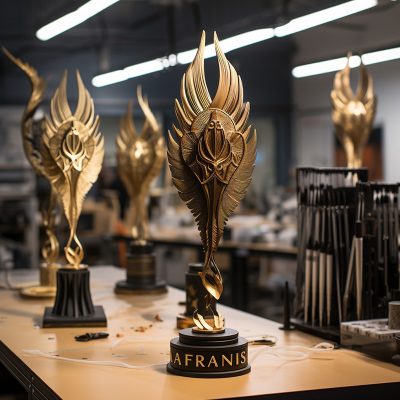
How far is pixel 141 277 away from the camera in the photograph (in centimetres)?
422

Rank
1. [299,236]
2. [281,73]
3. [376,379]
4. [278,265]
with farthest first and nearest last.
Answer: [281,73], [278,265], [299,236], [376,379]

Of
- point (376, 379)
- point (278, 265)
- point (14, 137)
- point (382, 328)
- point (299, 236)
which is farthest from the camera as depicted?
point (14, 137)

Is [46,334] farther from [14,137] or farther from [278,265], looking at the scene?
[14,137]

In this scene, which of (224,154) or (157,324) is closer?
(224,154)

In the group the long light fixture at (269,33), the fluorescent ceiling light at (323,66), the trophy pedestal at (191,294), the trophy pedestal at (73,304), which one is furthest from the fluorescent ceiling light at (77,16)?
the trophy pedestal at (191,294)

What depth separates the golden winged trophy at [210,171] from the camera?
246 cm

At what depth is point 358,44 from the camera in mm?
13820

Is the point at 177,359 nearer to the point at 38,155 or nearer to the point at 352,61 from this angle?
the point at 38,155

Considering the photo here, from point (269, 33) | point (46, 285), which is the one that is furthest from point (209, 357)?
point (269, 33)

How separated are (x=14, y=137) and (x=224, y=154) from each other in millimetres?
10791

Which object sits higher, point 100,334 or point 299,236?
point 299,236

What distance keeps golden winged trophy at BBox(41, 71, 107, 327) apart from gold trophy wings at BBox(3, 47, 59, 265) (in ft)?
2.37

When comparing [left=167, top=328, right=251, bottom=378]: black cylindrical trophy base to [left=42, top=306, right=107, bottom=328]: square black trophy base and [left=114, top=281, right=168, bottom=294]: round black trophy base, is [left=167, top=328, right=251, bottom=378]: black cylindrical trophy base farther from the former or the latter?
[left=114, top=281, right=168, bottom=294]: round black trophy base

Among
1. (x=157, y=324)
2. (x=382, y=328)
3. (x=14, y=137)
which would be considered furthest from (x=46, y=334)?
(x=14, y=137)
